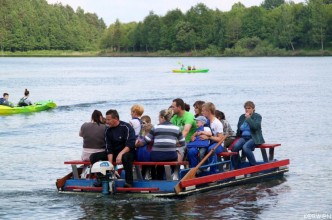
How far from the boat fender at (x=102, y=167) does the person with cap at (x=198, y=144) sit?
210 centimetres

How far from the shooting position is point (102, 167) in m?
16.5

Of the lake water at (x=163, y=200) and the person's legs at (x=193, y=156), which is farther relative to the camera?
the person's legs at (x=193, y=156)

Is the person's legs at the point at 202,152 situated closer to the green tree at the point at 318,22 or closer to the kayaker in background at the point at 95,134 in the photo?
the kayaker in background at the point at 95,134

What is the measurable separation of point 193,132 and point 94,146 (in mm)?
2279

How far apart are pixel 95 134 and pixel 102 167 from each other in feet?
3.49

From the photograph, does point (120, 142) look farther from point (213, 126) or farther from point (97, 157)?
point (213, 126)

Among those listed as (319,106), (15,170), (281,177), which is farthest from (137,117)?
(319,106)

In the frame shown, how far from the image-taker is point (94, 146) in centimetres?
1738

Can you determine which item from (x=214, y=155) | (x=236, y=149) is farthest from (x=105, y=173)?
(x=236, y=149)

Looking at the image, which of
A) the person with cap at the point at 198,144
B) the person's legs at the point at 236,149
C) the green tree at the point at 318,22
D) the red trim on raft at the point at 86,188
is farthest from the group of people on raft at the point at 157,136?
the green tree at the point at 318,22

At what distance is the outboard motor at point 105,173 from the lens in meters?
16.5

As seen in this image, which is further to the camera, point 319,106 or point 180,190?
point 319,106

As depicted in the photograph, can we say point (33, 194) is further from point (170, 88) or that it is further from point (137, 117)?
point (170, 88)

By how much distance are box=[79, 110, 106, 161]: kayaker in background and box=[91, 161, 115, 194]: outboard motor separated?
77 cm
